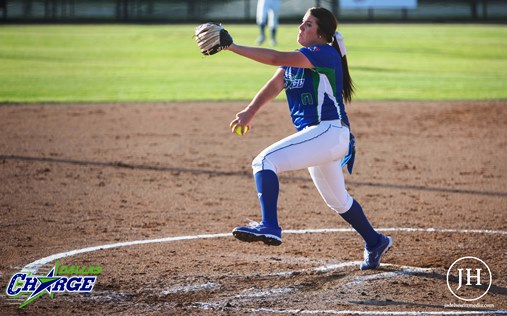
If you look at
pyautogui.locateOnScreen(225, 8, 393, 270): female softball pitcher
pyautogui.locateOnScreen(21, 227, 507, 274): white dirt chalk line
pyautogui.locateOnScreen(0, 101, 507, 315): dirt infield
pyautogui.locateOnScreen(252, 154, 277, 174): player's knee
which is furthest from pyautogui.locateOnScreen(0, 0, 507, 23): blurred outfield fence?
pyautogui.locateOnScreen(252, 154, 277, 174): player's knee

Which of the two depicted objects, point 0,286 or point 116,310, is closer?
point 116,310

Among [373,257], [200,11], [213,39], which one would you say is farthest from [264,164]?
[200,11]

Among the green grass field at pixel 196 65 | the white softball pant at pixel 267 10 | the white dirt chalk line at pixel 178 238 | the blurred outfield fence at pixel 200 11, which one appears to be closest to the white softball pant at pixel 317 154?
the white dirt chalk line at pixel 178 238

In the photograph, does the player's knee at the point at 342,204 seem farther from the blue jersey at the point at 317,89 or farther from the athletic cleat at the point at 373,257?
the blue jersey at the point at 317,89

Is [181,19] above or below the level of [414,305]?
below

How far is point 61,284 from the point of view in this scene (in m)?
5.53

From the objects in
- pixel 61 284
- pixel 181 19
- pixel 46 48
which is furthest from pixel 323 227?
pixel 181 19

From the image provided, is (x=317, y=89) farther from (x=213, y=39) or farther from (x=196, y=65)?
(x=196, y=65)

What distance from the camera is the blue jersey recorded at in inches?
219

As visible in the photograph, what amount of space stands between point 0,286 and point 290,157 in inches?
84.0

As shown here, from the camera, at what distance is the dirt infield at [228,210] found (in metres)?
5.34

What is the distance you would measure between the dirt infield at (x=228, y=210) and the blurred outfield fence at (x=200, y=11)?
24.2m

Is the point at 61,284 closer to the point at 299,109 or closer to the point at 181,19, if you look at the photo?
the point at 299,109

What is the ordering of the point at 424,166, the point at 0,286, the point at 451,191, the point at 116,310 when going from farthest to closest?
the point at 424,166 < the point at 451,191 < the point at 0,286 < the point at 116,310
